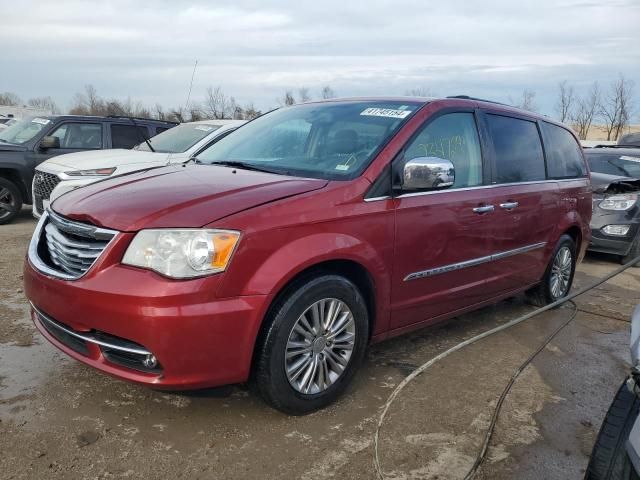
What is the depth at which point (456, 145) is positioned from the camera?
3.93 m

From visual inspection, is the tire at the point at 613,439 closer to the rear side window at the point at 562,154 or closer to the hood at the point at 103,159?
the rear side window at the point at 562,154

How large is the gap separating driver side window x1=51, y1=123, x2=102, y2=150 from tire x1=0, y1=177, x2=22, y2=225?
957 mm

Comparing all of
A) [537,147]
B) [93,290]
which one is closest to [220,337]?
[93,290]

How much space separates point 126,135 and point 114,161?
250cm

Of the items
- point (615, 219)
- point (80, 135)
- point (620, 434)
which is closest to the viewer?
point (620, 434)

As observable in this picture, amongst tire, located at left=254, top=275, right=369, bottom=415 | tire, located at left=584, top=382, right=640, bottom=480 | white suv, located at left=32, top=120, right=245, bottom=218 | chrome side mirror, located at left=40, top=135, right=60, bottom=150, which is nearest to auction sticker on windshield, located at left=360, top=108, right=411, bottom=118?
tire, located at left=254, top=275, right=369, bottom=415

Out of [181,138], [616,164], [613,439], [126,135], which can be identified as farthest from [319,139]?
[616,164]

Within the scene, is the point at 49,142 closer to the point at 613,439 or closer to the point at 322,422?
the point at 322,422

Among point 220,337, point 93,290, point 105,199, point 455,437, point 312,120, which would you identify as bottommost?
point 455,437

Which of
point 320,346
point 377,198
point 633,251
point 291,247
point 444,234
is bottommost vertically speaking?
point 633,251

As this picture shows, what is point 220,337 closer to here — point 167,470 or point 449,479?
point 167,470

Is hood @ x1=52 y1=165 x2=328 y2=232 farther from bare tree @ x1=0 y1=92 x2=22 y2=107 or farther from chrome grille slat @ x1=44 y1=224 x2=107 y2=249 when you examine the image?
bare tree @ x1=0 y1=92 x2=22 y2=107

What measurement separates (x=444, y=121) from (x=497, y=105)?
0.92m

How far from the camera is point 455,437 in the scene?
2.97 metres
